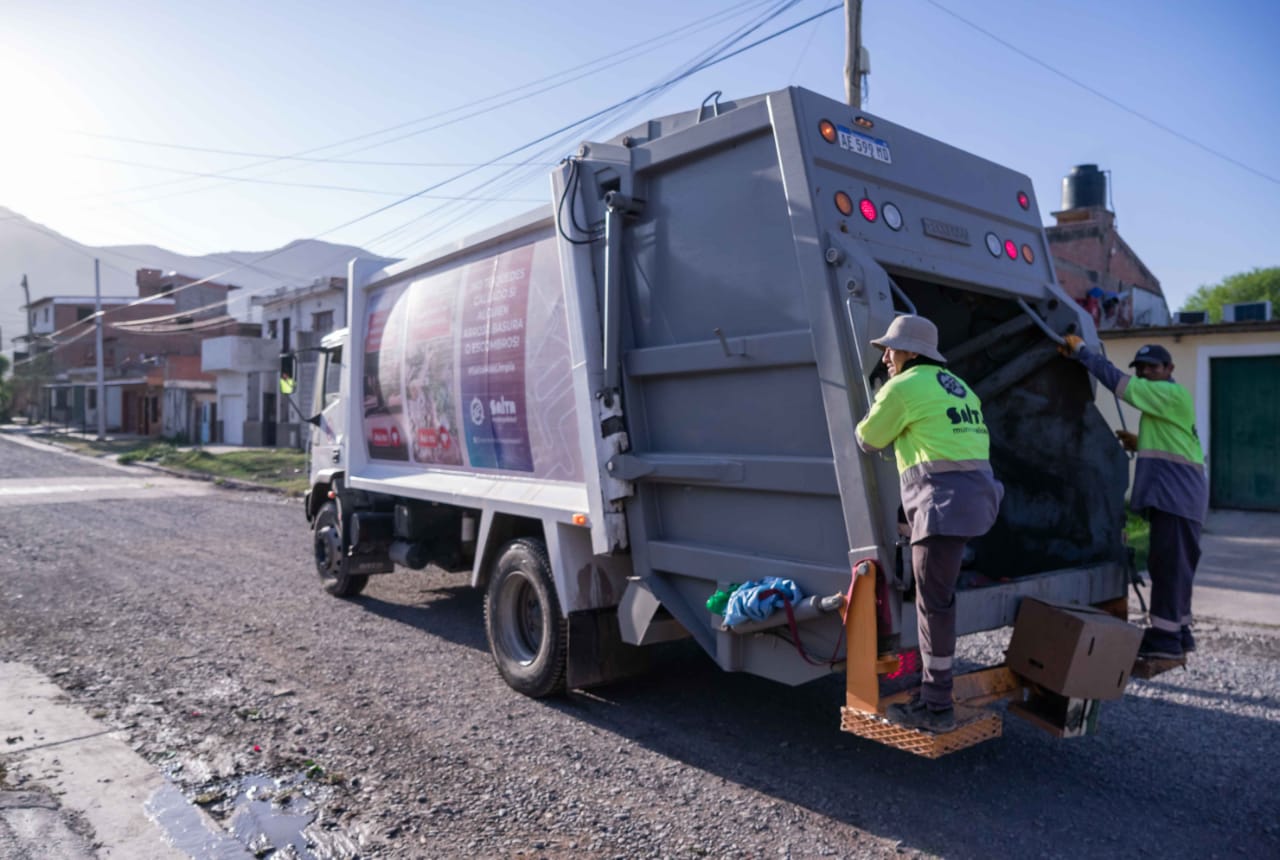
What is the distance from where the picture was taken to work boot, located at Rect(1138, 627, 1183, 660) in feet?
15.1

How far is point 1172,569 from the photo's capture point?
15.4 ft

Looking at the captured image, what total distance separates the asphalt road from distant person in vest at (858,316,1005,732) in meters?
0.64

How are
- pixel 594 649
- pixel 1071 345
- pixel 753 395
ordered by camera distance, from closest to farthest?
1. pixel 753 395
2. pixel 1071 345
3. pixel 594 649

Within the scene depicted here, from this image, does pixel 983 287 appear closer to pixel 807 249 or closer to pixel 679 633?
pixel 807 249

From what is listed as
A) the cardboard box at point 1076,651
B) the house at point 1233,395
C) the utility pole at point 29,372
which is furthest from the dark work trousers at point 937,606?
the utility pole at point 29,372

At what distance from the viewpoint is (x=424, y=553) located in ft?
25.2

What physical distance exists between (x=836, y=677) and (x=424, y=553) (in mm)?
3380

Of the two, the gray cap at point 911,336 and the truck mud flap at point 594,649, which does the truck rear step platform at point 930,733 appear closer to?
the gray cap at point 911,336

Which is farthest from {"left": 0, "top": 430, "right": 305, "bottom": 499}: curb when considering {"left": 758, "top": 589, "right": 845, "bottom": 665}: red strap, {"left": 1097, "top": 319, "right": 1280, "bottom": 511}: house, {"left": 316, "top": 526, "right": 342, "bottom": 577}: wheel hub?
{"left": 758, "top": 589, "right": 845, "bottom": 665}: red strap

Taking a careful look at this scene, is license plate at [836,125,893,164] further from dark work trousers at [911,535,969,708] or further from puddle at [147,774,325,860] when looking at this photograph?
puddle at [147,774,325,860]

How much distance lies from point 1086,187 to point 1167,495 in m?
17.5

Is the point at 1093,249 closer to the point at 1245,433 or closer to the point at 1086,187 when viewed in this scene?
the point at 1086,187

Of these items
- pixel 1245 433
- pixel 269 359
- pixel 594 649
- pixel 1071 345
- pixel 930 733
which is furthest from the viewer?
pixel 269 359

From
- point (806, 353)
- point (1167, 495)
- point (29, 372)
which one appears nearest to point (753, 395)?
point (806, 353)
